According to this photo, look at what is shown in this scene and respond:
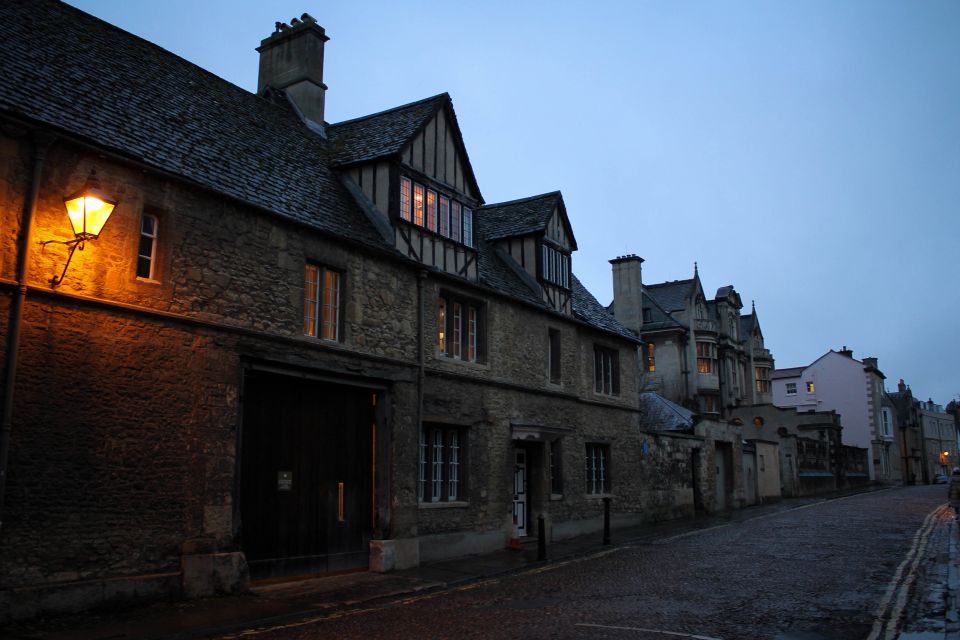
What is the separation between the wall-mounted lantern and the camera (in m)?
9.28

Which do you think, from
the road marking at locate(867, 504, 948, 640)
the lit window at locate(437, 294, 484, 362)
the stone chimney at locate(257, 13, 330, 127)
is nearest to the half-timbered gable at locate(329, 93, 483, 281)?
the lit window at locate(437, 294, 484, 362)

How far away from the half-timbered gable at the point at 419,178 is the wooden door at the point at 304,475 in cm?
368

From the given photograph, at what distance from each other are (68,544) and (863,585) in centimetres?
1074

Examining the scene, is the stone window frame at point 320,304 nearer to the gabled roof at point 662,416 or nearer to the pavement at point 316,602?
the pavement at point 316,602

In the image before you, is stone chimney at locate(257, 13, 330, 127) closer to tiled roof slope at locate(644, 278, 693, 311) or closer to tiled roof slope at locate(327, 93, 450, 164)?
tiled roof slope at locate(327, 93, 450, 164)

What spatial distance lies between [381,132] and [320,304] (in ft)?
17.3

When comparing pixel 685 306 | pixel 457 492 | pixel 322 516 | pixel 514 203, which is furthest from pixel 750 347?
pixel 322 516

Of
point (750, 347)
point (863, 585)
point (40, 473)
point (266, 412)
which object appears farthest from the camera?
point (750, 347)

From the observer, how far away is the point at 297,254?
1295 cm

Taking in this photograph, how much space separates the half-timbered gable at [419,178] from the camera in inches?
616

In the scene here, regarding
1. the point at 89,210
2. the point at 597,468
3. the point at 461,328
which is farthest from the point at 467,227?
the point at 89,210

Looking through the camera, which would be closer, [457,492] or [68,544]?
[68,544]

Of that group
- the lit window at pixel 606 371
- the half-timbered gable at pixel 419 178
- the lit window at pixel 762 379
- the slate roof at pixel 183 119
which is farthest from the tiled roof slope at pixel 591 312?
the lit window at pixel 762 379

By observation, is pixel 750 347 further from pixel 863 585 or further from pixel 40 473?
pixel 40 473
